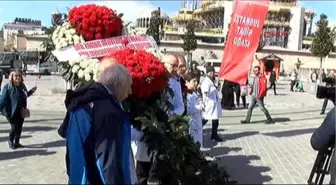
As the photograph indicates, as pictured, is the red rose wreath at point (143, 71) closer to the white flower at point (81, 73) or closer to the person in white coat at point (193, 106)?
the white flower at point (81, 73)

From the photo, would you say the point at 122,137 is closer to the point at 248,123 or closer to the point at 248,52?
the point at 248,52

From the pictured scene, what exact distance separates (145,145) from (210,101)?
5.28 m

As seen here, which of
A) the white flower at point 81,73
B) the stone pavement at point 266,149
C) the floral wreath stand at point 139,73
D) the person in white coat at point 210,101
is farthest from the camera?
the person in white coat at point 210,101

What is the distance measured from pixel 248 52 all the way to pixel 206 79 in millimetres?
2004

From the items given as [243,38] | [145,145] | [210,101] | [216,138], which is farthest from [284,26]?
[145,145]

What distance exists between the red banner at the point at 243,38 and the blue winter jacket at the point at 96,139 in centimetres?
536

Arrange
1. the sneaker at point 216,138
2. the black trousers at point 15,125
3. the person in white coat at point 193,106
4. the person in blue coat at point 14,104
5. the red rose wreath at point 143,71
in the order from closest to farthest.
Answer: the red rose wreath at point 143,71 → the person in white coat at point 193,106 → the person in blue coat at point 14,104 → the black trousers at point 15,125 → the sneaker at point 216,138

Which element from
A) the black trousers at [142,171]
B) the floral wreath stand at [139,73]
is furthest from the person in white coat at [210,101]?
the black trousers at [142,171]

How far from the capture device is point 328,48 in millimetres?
40625

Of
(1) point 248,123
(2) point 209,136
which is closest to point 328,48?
(1) point 248,123

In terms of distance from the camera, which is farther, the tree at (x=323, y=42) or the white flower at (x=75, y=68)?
the tree at (x=323, y=42)

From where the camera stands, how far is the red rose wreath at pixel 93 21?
16.8ft

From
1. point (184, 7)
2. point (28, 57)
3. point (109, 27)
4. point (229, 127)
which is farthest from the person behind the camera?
point (184, 7)

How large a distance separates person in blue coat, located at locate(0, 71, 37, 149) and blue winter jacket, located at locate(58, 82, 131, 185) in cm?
633
